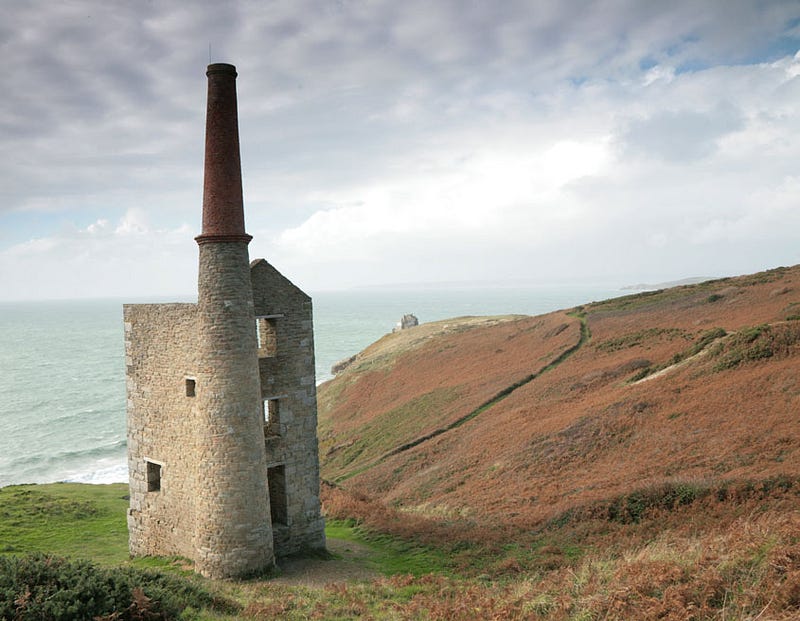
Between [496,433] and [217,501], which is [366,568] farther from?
[496,433]

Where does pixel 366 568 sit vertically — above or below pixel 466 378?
below

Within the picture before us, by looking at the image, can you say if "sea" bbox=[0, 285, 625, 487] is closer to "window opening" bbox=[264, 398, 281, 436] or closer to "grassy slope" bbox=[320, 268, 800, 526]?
"grassy slope" bbox=[320, 268, 800, 526]

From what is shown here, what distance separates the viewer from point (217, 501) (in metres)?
17.1

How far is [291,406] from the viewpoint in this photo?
64.7 ft

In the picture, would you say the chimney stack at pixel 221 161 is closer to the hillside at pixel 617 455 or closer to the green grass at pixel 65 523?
the hillside at pixel 617 455

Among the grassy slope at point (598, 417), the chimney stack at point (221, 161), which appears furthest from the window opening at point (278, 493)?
the chimney stack at point (221, 161)

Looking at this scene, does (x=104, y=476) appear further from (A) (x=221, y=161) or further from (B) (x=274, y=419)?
(A) (x=221, y=161)

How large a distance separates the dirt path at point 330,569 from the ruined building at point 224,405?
696mm

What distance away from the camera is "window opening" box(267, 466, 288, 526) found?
64.3 feet

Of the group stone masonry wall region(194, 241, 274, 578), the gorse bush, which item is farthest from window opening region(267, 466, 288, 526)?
A: the gorse bush

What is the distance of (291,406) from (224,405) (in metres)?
3.10

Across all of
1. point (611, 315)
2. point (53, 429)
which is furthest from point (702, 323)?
point (53, 429)

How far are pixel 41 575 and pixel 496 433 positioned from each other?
75.9 feet

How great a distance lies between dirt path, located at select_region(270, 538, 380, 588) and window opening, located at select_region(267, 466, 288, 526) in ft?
4.51
